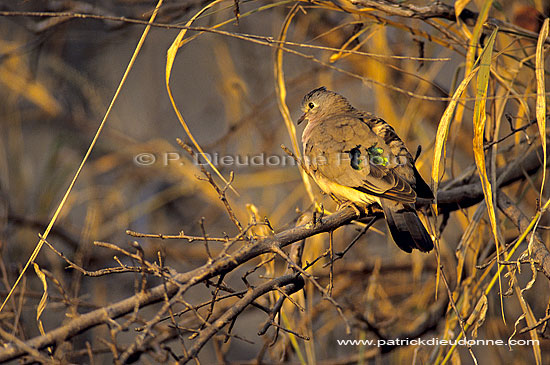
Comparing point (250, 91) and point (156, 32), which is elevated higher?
point (156, 32)

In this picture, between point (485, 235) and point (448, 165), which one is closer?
point (485, 235)

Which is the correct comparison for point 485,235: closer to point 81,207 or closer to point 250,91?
point 250,91

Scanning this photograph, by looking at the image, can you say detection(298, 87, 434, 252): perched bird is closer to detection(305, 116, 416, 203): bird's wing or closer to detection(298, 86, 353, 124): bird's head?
detection(305, 116, 416, 203): bird's wing

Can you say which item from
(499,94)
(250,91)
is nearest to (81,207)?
(250,91)

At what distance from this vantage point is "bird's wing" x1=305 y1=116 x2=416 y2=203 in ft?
8.88

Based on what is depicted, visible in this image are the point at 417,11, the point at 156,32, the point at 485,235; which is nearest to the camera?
the point at 417,11

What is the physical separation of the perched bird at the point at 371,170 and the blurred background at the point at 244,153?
0.25 m

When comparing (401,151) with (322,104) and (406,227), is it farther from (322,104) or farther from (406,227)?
(322,104)

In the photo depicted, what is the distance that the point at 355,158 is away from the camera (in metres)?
2.89

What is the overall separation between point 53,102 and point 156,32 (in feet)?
5.04

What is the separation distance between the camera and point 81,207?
6508mm

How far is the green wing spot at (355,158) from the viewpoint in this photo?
2.87 metres

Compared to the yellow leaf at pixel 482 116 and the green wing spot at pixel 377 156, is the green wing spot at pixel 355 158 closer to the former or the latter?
the green wing spot at pixel 377 156

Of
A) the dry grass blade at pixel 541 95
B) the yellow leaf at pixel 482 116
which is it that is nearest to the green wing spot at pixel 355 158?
the yellow leaf at pixel 482 116
